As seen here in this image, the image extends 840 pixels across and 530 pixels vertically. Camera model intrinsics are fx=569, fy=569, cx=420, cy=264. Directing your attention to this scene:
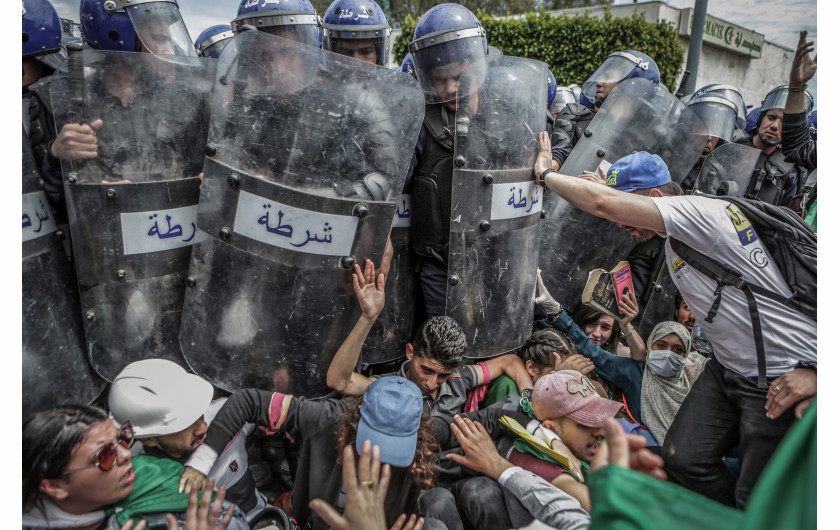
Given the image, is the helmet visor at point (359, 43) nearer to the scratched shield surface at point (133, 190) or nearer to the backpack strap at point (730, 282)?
the scratched shield surface at point (133, 190)

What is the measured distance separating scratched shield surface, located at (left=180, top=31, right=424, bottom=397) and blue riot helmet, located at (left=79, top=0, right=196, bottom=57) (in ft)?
1.46

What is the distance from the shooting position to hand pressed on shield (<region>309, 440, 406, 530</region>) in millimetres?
1704

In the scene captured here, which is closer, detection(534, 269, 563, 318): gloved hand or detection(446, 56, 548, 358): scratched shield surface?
detection(446, 56, 548, 358): scratched shield surface

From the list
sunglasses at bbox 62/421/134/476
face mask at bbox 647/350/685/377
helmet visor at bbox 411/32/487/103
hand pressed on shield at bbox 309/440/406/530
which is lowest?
face mask at bbox 647/350/685/377

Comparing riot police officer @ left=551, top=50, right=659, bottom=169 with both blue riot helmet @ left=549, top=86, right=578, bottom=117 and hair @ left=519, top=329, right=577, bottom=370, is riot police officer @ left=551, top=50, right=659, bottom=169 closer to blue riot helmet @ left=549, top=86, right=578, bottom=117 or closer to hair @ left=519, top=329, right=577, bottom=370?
blue riot helmet @ left=549, top=86, right=578, bottom=117

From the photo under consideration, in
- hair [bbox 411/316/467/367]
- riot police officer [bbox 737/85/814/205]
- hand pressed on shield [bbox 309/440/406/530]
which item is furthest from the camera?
riot police officer [bbox 737/85/814/205]

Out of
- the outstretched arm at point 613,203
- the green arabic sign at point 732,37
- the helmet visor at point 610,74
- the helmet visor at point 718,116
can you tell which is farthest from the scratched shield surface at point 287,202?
the green arabic sign at point 732,37

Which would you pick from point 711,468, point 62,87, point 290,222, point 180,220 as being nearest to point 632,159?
point 711,468

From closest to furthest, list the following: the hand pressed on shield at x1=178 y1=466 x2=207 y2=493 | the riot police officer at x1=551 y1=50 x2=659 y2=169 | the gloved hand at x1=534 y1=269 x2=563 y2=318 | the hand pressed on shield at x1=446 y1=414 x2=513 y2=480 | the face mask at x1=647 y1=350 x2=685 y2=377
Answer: the hand pressed on shield at x1=178 y1=466 x2=207 y2=493, the hand pressed on shield at x1=446 y1=414 x2=513 y2=480, the face mask at x1=647 y1=350 x2=685 y2=377, the gloved hand at x1=534 y1=269 x2=563 y2=318, the riot police officer at x1=551 y1=50 x2=659 y2=169

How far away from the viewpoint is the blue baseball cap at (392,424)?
1977 mm

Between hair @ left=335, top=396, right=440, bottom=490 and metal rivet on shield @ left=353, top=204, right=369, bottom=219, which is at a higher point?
metal rivet on shield @ left=353, top=204, right=369, bottom=219

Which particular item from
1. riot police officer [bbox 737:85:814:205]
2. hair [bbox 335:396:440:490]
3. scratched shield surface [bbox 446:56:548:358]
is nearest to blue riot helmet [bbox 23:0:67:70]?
scratched shield surface [bbox 446:56:548:358]

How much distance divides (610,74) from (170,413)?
14.7 feet

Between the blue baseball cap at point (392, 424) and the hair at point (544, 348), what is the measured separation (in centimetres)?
99
